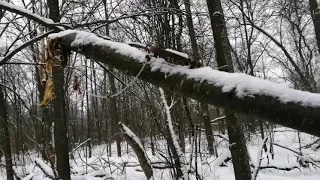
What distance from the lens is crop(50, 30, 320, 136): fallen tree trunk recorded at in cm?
111

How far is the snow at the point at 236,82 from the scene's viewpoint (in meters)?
1.14

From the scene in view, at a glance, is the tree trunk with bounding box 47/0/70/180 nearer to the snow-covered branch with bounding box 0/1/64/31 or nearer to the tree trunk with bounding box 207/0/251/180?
the snow-covered branch with bounding box 0/1/64/31

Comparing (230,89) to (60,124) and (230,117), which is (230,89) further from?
(60,124)

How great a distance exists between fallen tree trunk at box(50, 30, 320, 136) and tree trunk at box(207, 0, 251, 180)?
331cm

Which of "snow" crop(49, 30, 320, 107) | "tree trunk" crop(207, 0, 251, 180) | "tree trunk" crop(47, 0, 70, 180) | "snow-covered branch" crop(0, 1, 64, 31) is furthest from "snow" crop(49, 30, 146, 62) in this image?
"tree trunk" crop(47, 0, 70, 180)

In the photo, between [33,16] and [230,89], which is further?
[33,16]

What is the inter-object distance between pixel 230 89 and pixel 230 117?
3.87 metres

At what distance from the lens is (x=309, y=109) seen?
108 centimetres

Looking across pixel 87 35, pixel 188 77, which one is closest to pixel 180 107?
pixel 87 35

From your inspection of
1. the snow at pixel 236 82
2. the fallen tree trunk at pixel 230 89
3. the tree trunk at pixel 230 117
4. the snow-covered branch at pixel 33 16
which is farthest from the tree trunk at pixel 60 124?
the snow at pixel 236 82

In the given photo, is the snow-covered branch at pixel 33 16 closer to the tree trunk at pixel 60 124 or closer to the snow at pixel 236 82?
the snow at pixel 236 82

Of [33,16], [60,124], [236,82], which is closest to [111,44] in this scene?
[236,82]

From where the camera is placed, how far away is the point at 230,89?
4.32ft

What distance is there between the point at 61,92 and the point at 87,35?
389 centimetres
